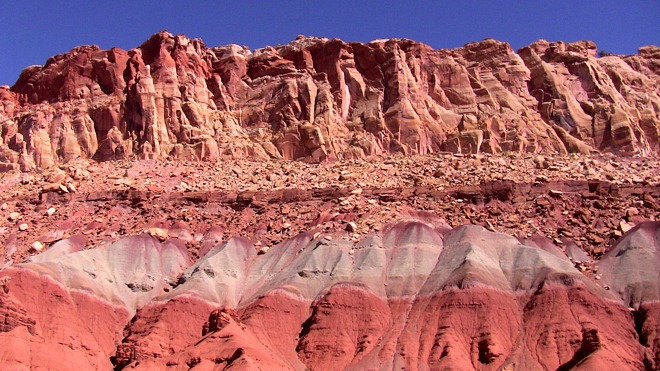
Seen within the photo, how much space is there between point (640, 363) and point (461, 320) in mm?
8009

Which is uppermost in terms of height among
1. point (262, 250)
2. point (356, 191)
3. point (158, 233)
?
point (356, 191)

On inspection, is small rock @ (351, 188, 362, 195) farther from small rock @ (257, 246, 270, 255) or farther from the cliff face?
the cliff face

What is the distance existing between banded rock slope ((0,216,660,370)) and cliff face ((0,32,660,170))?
18412mm

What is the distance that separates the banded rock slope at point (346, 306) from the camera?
3281cm

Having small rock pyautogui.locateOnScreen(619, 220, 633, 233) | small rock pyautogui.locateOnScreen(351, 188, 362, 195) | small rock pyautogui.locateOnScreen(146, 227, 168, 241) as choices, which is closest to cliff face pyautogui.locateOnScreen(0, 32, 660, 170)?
small rock pyautogui.locateOnScreen(351, 188, 362, 195)

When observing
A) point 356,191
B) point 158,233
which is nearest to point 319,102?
point 356,191

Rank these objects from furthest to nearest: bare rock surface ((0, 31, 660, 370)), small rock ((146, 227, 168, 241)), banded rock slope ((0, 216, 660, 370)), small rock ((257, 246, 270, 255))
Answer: small rock ((146, 227, 168, 241)) < small rock ((257, 246, 270, 255)) < bare rock surface ((0, 31, 660, 370)) < banded rock slope ((0, 216, 660, 370))

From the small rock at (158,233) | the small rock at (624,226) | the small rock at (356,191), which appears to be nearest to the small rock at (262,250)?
the small rock at (158,233)

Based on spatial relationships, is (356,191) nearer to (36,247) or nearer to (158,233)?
(158,233)

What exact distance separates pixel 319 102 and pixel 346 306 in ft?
98.7

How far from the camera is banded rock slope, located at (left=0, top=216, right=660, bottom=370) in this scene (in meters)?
32.8

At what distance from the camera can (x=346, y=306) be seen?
36656mm

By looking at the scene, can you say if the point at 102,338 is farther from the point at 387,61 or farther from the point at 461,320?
the point at 387,61

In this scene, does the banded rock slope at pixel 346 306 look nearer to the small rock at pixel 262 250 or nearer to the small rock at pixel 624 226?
the small rock at pixel 262 250
